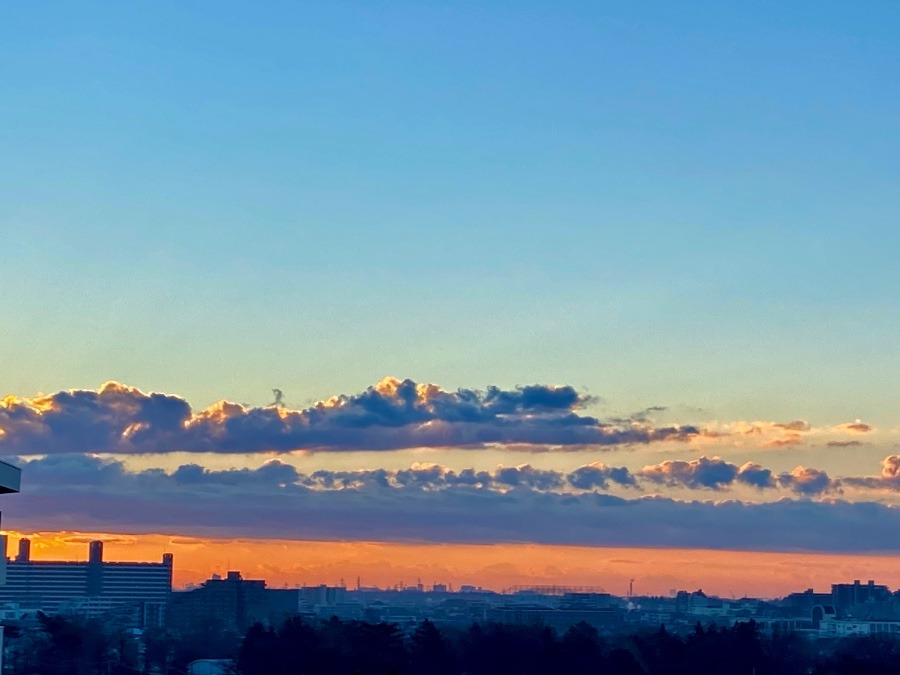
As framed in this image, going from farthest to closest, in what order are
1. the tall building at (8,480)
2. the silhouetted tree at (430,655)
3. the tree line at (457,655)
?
the silhouetted tree at (430,655), the tree line at (457,655), the tall building at (8,480)

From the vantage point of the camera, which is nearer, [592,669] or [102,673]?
[592,669]

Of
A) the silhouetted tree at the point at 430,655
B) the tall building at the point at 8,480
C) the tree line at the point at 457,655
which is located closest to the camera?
the tall building at the point at 8,480

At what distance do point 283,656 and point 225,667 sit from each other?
22.9m

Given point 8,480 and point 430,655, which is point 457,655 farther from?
point 8,480

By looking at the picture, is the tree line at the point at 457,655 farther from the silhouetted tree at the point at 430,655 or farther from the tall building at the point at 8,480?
the tall building at the point at 8,480

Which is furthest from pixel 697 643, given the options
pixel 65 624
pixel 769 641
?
pixel 65 624

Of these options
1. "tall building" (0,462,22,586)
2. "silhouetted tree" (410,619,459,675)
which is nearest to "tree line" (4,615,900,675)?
"silhouetted tree" (410,619,459,675)

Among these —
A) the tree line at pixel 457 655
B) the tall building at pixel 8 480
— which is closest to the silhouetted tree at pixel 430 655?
the tree line at pixel 457 655

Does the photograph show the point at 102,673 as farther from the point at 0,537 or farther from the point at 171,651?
the point at 0,537

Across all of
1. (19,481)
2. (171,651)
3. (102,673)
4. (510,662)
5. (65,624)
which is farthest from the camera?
(171,651)

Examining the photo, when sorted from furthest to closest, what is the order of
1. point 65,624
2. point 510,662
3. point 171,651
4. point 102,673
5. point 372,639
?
1. point 171,651
2. point 65,624
3. point 102,673
4. point 510,662
5. point 372,639

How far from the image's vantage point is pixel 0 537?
50781 mm

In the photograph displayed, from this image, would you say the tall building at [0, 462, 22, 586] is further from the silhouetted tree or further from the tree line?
the silhouetted tree

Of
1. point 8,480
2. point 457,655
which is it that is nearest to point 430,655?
point 457,655
